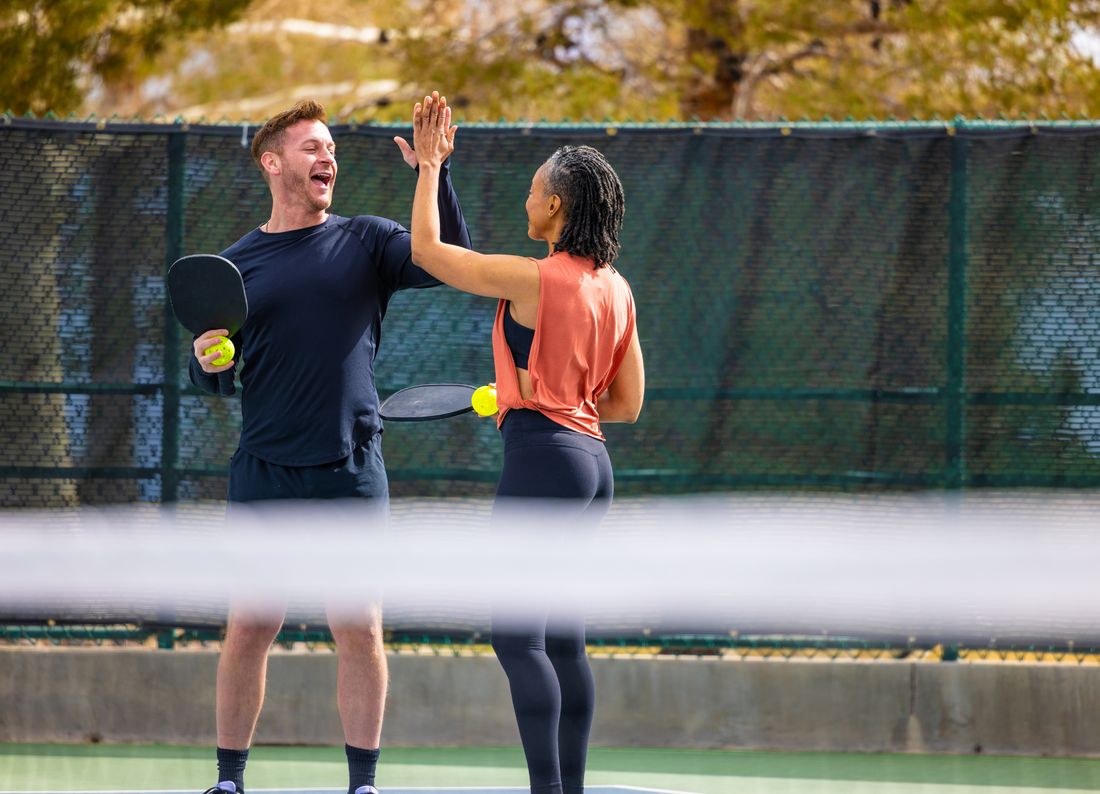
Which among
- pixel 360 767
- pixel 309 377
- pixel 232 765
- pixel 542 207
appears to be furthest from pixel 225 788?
pixel 542 207

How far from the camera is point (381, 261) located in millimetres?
3357

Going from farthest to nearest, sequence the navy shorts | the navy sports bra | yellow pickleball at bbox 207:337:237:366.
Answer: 1. the navy shorts
2. yellow pickleball at bbox 207:337:237:366
3. the navy sports bra

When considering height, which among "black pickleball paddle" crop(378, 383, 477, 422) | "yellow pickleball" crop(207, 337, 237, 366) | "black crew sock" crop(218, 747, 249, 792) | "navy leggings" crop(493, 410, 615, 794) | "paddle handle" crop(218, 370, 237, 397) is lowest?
"black crew sock" crop(218, 747, 249, 792)

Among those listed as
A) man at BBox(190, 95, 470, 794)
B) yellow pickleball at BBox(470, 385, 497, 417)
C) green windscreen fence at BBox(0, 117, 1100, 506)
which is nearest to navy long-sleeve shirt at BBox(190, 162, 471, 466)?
man at BBox(190, 95, 470, 794)

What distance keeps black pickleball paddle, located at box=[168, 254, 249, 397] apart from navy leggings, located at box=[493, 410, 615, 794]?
770mm

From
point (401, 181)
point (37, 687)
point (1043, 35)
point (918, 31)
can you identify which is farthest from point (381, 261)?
point (918, 31)

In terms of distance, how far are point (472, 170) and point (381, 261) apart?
138 cm

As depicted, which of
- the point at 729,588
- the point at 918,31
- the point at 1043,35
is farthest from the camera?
the point at 918,31

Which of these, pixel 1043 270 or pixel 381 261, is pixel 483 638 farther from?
pixel 1043 270

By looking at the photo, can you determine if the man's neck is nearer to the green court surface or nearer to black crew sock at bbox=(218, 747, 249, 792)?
black crew sock at bbox=(218, 747, 249, 792)

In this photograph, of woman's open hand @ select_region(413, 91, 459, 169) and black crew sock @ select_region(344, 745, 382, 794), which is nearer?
woman's open hand @ select_region(413, 91, 459, 169)

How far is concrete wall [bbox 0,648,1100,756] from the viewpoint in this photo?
14.7 feet

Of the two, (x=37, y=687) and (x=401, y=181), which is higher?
(x=401, y=181)

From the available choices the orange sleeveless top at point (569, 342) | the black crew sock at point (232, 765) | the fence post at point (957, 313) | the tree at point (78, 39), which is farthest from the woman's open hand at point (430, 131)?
the tree at point (78, 39)
